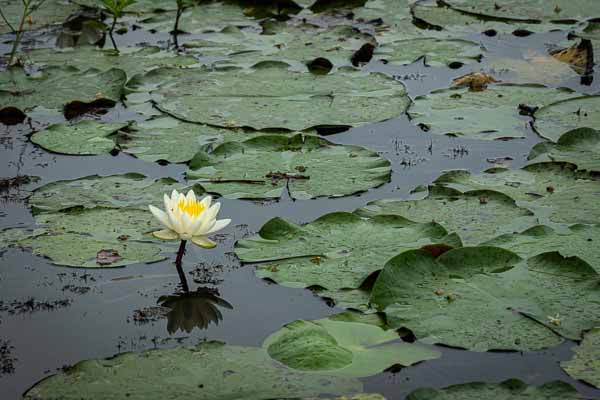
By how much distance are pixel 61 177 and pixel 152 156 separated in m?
0.53

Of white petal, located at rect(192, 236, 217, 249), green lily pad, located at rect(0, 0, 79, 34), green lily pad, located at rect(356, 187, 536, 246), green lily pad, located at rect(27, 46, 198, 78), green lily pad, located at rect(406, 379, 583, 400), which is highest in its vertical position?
green lily pad, located at rect(0, 0, 79, 34)

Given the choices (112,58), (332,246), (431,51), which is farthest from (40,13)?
(332,246)

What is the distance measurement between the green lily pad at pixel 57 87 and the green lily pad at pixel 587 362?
3.78 metres

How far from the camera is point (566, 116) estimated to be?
561 cm

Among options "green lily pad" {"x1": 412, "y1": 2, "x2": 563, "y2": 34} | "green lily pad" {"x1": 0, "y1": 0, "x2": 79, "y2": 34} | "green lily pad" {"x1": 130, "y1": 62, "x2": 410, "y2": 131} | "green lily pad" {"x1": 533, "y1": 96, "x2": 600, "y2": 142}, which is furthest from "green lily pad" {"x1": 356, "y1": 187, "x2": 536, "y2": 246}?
"green lily pad" {"x1": 0, "y1": 0, "x2": 79, "y2": 34}

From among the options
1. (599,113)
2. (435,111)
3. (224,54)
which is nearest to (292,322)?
(435,111)

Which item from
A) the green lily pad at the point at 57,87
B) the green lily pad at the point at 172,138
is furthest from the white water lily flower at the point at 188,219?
the green lily pad at the point at 57,87

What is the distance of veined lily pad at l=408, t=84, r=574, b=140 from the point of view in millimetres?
5492

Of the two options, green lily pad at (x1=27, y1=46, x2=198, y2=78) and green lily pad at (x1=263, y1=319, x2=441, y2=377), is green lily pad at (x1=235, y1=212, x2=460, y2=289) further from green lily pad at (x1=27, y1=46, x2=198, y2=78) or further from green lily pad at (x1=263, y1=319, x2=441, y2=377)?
green lily pad at (x1=27, y1=46, x2=198, y2=78)

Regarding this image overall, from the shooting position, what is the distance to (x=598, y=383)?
314 centimetres

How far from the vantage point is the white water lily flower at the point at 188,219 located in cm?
388

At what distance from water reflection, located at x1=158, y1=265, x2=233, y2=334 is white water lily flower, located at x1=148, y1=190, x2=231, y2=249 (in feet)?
0.69

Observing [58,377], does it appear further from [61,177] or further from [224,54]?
[224,54]

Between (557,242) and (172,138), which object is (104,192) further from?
(557,242)
